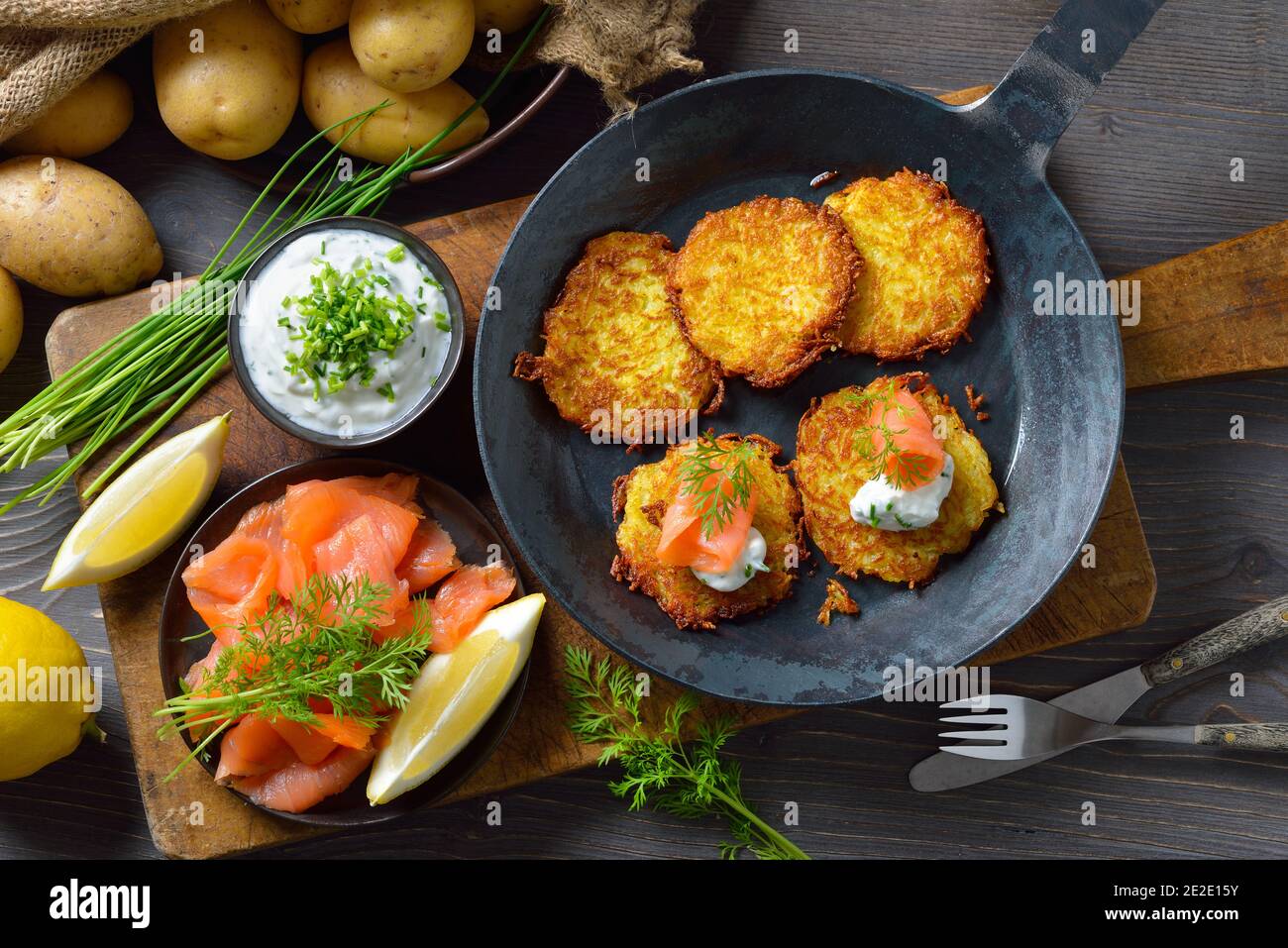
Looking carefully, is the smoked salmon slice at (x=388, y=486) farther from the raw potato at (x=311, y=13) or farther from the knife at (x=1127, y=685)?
the knife at (x=1127, y=685)

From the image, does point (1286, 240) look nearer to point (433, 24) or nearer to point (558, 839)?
point (433, 24)

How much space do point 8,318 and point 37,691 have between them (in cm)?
112

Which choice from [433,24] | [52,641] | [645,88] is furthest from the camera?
[645,88]

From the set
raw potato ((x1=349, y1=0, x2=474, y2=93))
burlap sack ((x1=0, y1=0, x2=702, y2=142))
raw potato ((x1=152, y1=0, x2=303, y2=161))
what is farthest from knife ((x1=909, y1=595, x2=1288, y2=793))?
raw potato ((x1=152, y1=0, x2=303, y2=161))

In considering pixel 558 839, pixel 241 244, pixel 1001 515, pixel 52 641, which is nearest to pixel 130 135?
pixel 241 244

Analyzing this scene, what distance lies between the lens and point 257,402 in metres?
2.49

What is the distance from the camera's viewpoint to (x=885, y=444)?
2.49 m

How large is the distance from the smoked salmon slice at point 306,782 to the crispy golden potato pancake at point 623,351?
3.71 ft

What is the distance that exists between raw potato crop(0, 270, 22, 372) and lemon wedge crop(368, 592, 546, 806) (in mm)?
1641

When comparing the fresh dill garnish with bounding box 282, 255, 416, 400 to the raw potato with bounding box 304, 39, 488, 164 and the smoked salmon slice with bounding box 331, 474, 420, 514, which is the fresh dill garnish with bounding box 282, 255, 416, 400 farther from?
the raw potato with bounding box 304, 39, 488, 164

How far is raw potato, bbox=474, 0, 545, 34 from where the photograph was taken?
2.62m

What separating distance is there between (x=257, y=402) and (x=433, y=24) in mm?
1109

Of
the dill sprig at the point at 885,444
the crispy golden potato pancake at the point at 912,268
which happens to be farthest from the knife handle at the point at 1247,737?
the crispy golden potato pancake at the point at 912,268

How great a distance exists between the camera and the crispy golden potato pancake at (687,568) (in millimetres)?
2629
